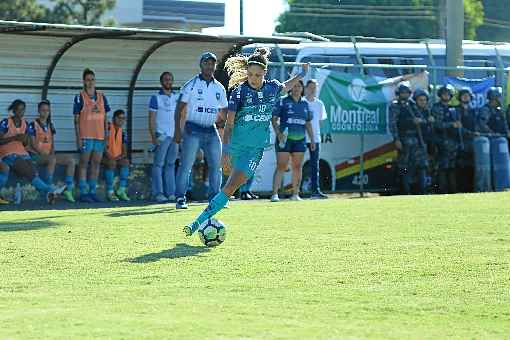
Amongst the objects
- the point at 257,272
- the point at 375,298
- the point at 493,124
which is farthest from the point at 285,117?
the point at 375,298

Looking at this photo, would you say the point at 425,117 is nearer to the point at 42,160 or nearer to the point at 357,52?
the point at 357,52

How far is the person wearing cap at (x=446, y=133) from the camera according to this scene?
24.1 metres

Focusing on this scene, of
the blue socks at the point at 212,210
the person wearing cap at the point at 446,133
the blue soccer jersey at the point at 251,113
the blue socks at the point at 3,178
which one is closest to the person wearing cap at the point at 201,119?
the blue socks at the point at 3,178

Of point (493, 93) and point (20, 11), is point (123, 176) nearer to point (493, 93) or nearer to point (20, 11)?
point (493, 93)

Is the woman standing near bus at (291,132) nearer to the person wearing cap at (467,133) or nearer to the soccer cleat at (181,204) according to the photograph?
the soccer cleat at (181,204)

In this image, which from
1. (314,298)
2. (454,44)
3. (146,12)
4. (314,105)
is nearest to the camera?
(314,298)

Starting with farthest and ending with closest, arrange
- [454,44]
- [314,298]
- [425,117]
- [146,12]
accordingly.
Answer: [146,12], [454,44], [425,117], [314,298]

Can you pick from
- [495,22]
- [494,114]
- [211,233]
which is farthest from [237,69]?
[495,22]

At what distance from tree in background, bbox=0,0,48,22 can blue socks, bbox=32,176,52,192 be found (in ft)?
105

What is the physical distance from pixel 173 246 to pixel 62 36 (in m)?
8.68

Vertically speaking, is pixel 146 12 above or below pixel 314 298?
above

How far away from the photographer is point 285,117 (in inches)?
843

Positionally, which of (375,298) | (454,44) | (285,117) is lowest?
(375,298)

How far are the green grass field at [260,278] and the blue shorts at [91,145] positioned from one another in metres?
4.34
